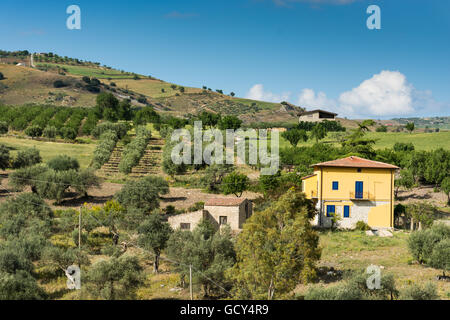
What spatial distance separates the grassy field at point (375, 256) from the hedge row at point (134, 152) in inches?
1066

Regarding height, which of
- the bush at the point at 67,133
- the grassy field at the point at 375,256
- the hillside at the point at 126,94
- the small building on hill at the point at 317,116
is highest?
the hillside at the point at 126,94

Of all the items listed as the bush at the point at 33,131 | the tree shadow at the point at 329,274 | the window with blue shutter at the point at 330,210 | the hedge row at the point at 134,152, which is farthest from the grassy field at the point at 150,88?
the tree shadow at the point at 329,274

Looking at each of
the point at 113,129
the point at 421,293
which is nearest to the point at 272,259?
the point at 421,293

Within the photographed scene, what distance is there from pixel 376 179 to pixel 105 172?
31312mm

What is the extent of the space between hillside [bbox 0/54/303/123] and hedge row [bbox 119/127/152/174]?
73.7 meters

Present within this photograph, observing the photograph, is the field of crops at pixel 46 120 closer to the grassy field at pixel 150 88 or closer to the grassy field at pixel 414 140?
the grassy field at pixel 414 140

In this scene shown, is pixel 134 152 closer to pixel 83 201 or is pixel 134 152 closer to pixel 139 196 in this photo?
pixel 83 201

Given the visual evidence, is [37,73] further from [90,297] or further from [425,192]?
[90,297]

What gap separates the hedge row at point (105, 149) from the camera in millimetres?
51906

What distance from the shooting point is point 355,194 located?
3031 centimetres

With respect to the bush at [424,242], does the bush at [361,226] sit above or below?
below

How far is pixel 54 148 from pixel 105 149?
10247 mm

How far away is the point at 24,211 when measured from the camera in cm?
2919

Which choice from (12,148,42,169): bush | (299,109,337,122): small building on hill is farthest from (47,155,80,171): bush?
(299,109,337,122): small building on hill
